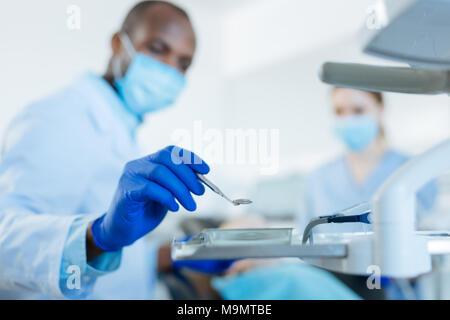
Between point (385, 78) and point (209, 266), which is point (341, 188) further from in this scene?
point (385, 78)

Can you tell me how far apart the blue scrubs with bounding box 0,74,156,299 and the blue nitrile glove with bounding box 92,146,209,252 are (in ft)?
0.21

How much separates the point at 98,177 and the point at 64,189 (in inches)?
2.7

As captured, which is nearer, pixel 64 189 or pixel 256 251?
pixel 256 251

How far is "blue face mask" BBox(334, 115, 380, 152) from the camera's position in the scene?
1.44 m

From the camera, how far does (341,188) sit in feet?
4.79

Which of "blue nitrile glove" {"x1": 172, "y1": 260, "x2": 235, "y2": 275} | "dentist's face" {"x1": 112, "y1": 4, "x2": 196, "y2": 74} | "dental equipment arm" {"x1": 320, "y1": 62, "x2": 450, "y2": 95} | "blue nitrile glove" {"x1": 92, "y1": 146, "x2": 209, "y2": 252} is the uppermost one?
"dentist's face" {"x1": 112, "y1": 4, "x2": 196, "y2": 74}

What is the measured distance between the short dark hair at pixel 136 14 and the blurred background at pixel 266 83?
0.04 meters

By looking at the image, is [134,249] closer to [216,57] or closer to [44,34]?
[44,34]

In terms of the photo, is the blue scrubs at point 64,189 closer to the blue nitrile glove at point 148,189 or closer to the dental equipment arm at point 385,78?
the blue nitrile glove at point 148,189

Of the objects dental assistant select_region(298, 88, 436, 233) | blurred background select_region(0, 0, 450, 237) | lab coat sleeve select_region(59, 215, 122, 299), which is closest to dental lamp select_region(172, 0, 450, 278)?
lab coat sleeve select_region(59, 215, 122, 299)

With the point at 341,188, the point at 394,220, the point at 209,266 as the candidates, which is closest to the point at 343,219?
the point at 394,220

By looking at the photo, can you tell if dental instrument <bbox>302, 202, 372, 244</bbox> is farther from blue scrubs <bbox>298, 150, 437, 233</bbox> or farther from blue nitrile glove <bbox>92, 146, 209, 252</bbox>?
blue scrubs <bbox>298, 150, 437, 233</bbox>

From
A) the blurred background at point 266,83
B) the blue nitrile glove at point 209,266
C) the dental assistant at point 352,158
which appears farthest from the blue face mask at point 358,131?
the blue nitrile glove at point 209,266

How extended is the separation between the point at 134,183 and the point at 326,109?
1823 mm
